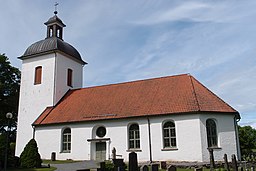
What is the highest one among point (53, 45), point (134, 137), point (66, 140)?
point (53, 45)

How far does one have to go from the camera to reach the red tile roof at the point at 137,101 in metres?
20.0

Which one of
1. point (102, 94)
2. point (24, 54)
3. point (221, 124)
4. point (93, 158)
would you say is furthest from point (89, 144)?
point (24, 54)

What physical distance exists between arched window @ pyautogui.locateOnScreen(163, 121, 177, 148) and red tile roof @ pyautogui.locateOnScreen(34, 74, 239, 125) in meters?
1.01

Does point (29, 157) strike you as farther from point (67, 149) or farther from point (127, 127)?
point (127, 127)

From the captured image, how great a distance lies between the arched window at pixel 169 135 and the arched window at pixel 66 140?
7.86m

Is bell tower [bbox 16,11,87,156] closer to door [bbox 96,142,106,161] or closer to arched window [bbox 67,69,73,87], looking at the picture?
arched window [bbox 67,69,73,87]

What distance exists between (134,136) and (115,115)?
2.11 metres

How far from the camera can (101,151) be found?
70.8ft

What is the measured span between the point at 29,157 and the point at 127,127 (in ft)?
22.9

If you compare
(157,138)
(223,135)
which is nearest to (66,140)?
(157,138)

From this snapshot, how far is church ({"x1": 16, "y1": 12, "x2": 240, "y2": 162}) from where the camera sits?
758 inches

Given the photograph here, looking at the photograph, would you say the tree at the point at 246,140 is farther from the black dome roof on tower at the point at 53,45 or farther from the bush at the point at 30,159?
the bush at the point at 30,159

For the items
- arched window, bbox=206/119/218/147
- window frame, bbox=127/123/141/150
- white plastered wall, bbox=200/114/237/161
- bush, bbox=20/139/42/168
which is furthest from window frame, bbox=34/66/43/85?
arched window, bbox=206/119/218/147

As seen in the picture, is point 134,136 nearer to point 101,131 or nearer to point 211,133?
point 101,131
